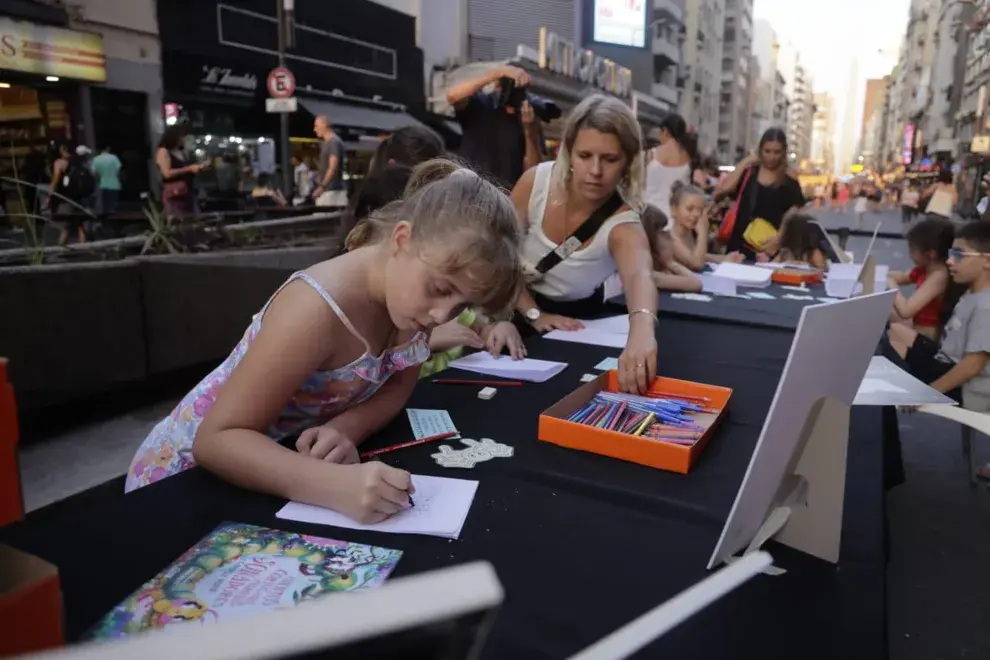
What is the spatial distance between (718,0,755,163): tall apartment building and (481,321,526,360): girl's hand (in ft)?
163

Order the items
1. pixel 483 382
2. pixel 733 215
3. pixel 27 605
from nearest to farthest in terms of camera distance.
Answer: pixel 27 605
pixel 483 382
pixel 733 215

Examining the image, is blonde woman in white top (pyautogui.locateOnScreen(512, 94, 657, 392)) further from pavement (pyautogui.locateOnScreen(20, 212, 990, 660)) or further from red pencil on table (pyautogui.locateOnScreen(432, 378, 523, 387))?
pavement (pyautogui.locateOnScreen(20, 212, 990, 660))

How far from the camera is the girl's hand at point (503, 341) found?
6.08 feet

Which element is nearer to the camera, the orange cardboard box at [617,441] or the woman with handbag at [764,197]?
the orange cardboard box at [617,441]

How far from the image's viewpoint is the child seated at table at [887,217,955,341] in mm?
3320

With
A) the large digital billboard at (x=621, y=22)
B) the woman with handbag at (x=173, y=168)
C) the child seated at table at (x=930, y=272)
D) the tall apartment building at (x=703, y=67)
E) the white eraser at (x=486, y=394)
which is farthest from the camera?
the tall apartment building at (x=703, y=67)

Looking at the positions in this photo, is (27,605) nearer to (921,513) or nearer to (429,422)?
(429,422)

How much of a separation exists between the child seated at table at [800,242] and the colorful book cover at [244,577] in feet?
13.0

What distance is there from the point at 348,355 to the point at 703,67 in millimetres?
43435

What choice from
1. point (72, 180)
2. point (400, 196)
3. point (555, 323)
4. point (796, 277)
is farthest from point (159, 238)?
point (72, 180)

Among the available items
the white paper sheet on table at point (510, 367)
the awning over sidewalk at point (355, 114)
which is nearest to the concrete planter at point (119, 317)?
the white paper sheet on table at point (510, 367)

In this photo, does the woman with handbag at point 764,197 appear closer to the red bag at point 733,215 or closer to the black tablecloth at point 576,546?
the red bag at point 733,215

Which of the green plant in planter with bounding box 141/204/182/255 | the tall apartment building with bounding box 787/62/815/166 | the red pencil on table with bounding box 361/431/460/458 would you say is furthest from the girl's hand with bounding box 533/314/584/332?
the tall apartment building with bounding box 787/62/815/166

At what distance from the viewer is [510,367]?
5.68 ft
